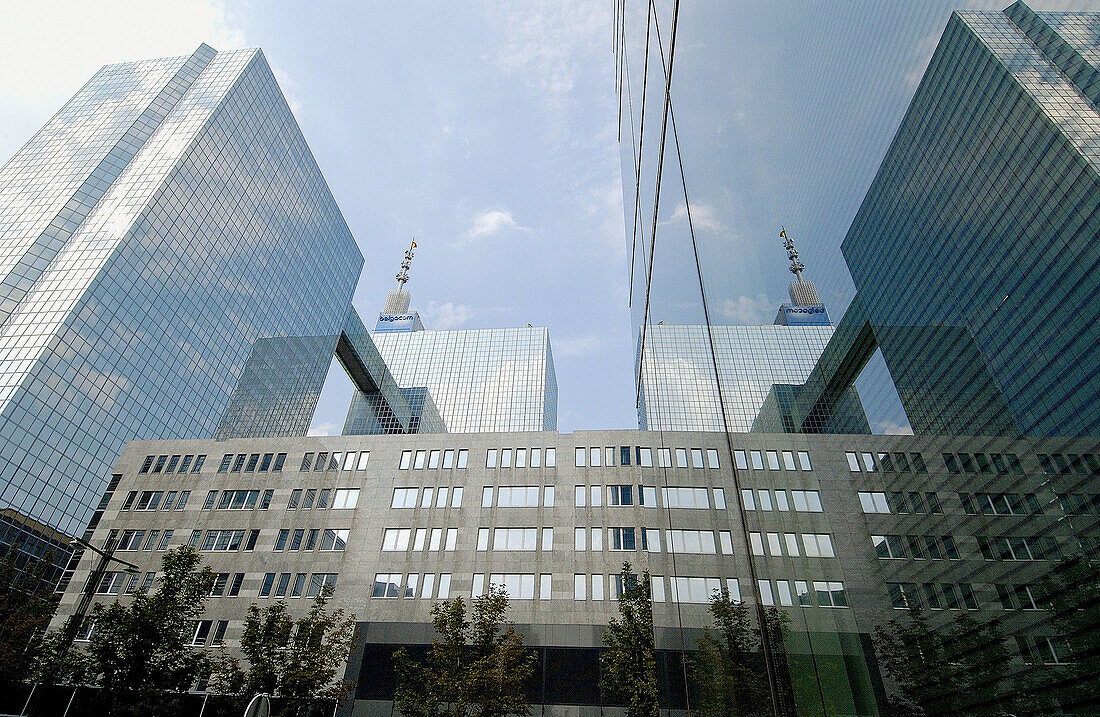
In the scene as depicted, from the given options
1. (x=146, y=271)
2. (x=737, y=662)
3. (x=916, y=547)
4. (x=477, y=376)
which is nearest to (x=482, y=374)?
(x=477, y=376)

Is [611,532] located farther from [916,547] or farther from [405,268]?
[405,268]

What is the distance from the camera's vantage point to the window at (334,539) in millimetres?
44469

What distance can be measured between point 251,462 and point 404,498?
14554 mm

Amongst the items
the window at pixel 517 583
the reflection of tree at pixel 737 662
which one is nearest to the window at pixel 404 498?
the window at pixel 517 583

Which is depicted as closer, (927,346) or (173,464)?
(927,346)

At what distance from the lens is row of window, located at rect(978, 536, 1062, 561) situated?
0.75 m

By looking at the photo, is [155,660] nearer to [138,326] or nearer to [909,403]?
[909,403]

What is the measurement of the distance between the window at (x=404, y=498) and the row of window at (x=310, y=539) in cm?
222

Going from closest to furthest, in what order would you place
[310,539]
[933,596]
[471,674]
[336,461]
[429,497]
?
[933,596]
[471,674]
[310,539]
[429,497]
[336,461]

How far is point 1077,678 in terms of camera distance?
2.29 feet

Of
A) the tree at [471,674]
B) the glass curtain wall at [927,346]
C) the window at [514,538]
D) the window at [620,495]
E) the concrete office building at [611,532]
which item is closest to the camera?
the glass curtain wall at [927,346]

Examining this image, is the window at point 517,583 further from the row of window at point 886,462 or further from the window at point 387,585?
the row of window at point 886,462

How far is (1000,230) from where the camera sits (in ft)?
3.14

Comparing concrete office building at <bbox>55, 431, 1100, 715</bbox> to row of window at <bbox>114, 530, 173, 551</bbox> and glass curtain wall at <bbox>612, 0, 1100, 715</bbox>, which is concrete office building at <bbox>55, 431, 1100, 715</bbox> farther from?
row of window at <bbox>114, 530, 173, 551</bbox>
